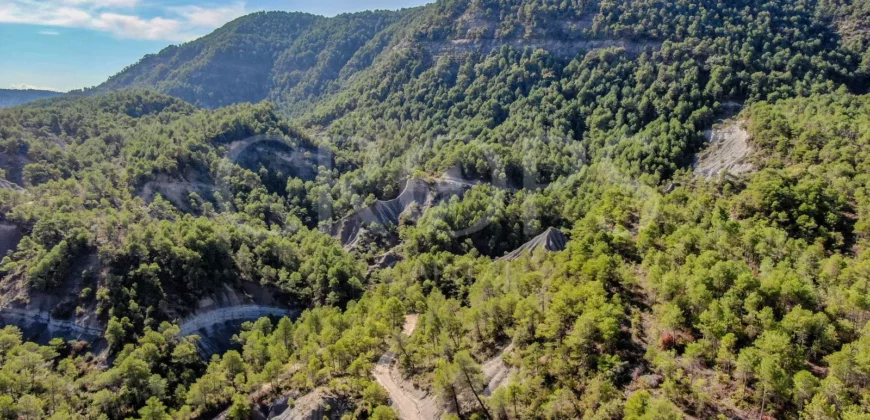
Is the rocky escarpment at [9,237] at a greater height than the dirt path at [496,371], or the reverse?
the rocky escarpment at [9,237]

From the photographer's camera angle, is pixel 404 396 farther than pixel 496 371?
Yes

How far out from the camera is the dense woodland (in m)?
50.1

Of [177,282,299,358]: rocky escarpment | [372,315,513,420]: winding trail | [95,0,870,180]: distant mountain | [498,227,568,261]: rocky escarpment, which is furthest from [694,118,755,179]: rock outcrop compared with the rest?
[177,282,299,358]: rocky escarpment

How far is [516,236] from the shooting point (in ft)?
376

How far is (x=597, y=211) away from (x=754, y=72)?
86.8 m

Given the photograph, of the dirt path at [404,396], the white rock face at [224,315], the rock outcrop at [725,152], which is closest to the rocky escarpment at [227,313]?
the white rock face at [224,315]

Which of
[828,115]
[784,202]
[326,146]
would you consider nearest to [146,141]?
[326,146]

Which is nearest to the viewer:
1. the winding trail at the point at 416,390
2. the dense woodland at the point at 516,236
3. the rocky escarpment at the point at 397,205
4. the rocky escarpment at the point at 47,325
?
the dense woodland at the point at 516,236

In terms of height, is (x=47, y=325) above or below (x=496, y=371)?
above

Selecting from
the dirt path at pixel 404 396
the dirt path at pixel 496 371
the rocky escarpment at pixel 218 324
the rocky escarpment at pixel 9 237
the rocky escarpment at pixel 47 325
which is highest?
the rocky escarpment at pixel 9 237

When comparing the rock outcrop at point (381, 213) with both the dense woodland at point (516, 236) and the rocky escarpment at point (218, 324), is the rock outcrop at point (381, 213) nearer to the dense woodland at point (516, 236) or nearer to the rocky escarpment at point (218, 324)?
the dense woodland at point (516, 236)

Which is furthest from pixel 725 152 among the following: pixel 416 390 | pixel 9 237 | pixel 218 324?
pixel 9 237

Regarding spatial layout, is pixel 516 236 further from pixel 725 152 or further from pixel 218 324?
pixel 218 324

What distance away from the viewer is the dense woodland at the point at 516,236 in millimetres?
50125
